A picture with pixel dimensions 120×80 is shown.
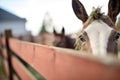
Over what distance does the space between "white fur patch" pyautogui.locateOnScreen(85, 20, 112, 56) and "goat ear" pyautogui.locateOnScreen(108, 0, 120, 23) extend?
356 millimetres

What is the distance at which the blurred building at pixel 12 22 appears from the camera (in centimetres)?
4219

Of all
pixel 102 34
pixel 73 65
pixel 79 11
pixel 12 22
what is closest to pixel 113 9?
pixel 79 11

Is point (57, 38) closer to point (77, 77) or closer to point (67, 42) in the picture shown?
point (67, 42)

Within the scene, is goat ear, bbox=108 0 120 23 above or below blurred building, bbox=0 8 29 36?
below

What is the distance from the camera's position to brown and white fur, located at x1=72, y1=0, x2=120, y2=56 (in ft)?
7.55

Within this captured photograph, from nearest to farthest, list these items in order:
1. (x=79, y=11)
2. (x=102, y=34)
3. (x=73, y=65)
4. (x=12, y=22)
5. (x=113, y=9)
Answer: (x=73, y=65) → (x=102, y=34) → (x=113, y=9) → (x=79, y=11) → (x=12, y=22)

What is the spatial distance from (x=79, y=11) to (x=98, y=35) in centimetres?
85

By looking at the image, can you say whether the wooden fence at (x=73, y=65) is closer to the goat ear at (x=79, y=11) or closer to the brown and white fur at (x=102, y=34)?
the brown and white fur at (x=102, y=34)

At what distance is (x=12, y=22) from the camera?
42.8 m

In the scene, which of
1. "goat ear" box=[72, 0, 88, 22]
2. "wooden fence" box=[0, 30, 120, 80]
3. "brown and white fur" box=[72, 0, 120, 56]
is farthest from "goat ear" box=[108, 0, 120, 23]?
"wooden fence" box=[0, 30, 120, 80]

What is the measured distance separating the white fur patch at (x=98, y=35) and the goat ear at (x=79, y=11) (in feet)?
1.50

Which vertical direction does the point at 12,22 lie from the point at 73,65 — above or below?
above

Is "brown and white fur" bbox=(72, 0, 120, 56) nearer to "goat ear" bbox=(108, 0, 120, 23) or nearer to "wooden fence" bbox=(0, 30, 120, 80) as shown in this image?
"goat ear" bbox=(108, 0, 120, 23)

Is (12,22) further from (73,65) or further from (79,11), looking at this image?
(73,65)
